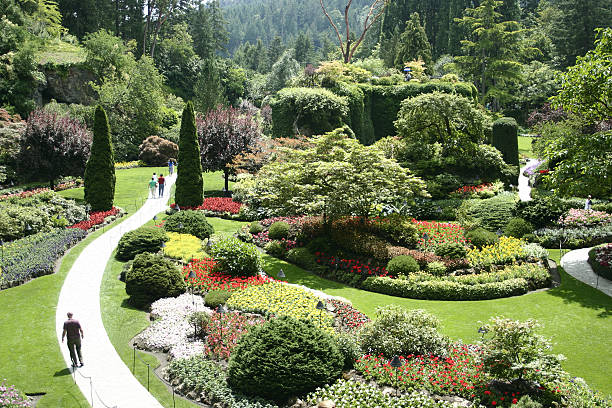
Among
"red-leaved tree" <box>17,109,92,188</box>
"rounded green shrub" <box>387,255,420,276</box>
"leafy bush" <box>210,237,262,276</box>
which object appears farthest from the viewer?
"red-leaved tree" <box>17,109,92,188</box>

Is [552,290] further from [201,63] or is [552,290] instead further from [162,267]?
[201,63]

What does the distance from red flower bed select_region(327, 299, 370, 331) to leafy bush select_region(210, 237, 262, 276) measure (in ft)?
11.8

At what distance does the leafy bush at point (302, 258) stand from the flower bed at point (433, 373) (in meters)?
8.20

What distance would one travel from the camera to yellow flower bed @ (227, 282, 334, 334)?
44.2ft

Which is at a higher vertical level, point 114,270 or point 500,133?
point 500,133

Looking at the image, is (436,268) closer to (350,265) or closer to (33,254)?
(350,265)

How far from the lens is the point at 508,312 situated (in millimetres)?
14469

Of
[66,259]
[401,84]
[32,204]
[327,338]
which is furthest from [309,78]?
[327,338]

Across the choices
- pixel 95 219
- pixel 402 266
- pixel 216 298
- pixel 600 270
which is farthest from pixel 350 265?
pixel 95 219

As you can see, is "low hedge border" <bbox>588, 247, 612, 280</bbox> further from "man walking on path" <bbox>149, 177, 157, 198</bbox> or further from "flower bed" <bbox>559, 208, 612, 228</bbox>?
"man walking on path" <bbox>149, 177, 157, 198</bbox>

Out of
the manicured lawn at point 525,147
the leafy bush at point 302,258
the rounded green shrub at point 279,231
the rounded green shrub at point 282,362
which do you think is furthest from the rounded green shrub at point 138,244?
the manicured lawn at point 525,147

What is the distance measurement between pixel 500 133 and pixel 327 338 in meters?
24.2

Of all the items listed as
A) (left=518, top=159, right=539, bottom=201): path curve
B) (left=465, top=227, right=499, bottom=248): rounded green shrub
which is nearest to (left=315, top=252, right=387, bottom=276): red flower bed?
(left=465, top=227, right=499, bottom=248): rounded green shrub

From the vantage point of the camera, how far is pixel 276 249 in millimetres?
20953
